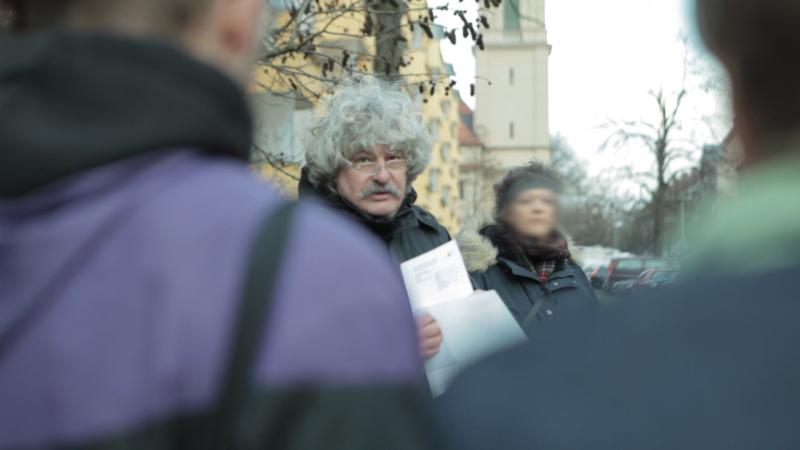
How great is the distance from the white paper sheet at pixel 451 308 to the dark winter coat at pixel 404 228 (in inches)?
14.7

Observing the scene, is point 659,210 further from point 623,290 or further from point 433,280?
point 623,290

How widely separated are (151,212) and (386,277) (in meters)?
0.26

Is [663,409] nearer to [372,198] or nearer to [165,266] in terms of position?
[165,266]

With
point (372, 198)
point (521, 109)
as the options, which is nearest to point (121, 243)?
point (372, 198)

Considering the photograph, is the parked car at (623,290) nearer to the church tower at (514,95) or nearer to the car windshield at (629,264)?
the car windshield at (629,264)

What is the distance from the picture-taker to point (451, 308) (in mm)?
3076

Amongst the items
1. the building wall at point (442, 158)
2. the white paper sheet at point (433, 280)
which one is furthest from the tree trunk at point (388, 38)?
the building wall at point (442, 158)

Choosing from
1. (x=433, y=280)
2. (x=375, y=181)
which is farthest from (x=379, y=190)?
(x=433, y=280)

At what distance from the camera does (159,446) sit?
0.99 metres

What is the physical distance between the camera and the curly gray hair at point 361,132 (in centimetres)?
384

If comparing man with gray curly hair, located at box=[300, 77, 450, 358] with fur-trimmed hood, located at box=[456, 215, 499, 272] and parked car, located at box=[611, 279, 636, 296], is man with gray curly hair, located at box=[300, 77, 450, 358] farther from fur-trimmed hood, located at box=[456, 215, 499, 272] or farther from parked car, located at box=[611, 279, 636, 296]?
parked car, located at box=[611, 279, 636, 296]

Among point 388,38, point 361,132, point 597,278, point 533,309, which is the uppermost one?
point 388,38

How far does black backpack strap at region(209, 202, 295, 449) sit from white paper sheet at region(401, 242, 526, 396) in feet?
6.04

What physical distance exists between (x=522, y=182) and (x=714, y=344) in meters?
3.11
